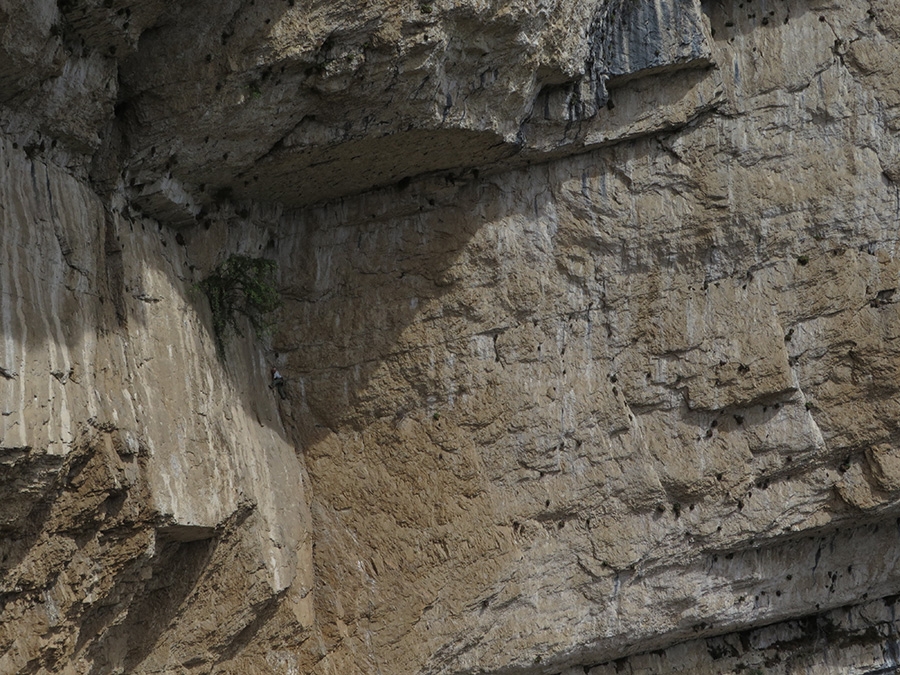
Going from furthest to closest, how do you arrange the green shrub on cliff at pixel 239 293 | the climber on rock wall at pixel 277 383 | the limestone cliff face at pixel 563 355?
the climber on rock wall at pixel 277 383
the green shrub on cliff at pixel 239 293
the limestone cliff face at pixel 563 355

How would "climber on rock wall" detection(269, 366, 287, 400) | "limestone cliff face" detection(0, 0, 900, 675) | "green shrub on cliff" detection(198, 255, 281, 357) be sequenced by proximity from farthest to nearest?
1. "climber on rock wall" detection(269, 366, 287, 400)
2. "green shrub on cliff" detection(198, 255, 281, 357)
3. "limestone cliff face" detection(0, 0, 900, 675)

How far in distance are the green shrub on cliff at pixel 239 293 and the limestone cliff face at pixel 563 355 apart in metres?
0.27

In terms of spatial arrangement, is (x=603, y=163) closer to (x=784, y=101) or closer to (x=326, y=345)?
(x=784, y=101)

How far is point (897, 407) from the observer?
15164 millimetres

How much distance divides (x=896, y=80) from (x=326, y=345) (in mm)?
8456

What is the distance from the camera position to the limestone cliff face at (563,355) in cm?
1427

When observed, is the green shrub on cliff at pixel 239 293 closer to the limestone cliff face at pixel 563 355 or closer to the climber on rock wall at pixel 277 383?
the limestone cliff face at pixel 563 355

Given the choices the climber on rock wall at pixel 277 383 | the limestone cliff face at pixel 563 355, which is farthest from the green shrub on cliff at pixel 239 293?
the climber on rock wall at pixel 277 383

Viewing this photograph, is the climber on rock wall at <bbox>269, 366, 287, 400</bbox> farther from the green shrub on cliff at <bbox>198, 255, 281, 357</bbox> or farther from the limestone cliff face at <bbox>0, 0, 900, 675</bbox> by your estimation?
the green shrub on cliff at <bbox>198, 255, 281, 357</bbox>

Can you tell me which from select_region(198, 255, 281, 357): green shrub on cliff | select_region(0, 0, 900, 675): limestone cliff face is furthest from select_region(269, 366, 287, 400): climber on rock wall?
select_region(198, 255, 281, 357): green shrub on cliff

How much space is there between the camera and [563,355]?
618 inches

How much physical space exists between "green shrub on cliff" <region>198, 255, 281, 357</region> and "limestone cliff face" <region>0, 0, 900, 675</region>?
10.6 inches

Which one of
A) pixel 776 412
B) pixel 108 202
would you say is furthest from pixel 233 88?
pixel 776 412

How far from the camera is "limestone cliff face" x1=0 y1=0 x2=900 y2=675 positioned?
14.3 metres
